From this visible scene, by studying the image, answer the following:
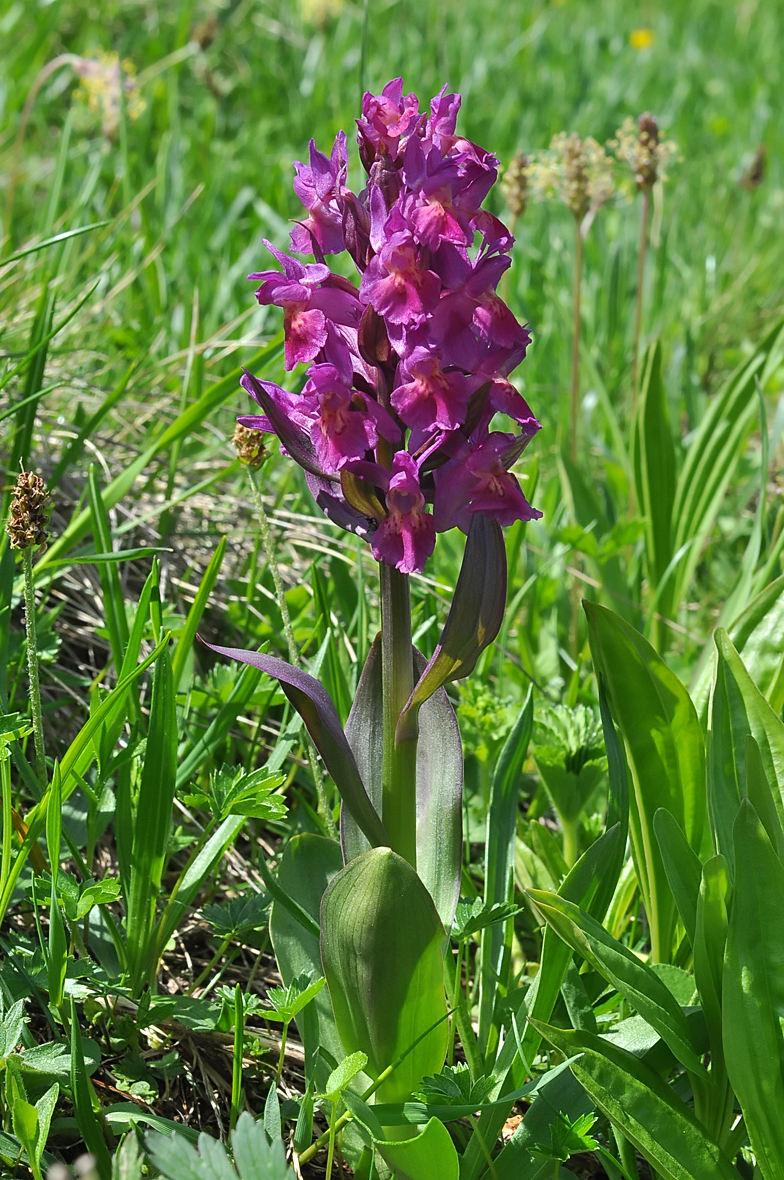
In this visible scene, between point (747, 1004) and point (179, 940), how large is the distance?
87cm

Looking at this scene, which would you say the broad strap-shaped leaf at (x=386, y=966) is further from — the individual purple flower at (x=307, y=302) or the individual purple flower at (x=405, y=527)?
the individual purple flower at (x=307, y=302)

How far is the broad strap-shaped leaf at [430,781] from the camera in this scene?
1.27 meters

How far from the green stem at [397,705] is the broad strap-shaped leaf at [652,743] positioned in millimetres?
267

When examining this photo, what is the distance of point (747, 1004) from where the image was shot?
3.53 feet

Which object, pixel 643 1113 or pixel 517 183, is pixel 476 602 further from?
pixel 517 183

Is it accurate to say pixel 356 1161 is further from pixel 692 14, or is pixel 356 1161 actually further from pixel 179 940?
pixel 692 14

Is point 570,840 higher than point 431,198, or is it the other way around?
point 431,198

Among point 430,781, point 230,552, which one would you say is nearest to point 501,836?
point 430,781

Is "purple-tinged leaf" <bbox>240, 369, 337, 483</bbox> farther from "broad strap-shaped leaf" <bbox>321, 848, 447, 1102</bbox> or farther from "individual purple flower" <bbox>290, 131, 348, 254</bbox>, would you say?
"broad strap-shaped leaf" <bbox>321, 848, 447, 1102</bbox>

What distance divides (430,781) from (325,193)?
0.72 metres

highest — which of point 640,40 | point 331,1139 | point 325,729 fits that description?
point 640,40

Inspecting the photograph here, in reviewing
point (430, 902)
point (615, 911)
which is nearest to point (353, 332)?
point (430, 902)

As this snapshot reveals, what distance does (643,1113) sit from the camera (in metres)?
1.11

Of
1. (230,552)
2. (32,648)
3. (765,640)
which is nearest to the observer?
(32,648)
